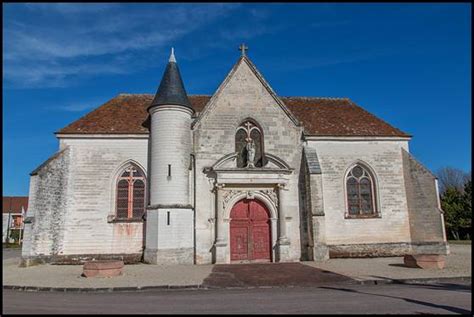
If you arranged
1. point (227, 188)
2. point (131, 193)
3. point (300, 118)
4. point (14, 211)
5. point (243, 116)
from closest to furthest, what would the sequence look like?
point (227, 188)
point (131, 193)
point (243, 116)
point (300, 118)
point (14, 211)

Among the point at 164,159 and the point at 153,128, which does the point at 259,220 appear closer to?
the point at 164,159

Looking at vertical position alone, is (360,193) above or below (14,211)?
below

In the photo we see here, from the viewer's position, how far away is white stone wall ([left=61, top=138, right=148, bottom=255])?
16.3 meters

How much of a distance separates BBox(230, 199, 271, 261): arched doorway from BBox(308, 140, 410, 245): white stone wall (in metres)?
3.05

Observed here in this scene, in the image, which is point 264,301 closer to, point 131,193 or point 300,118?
point 131,193

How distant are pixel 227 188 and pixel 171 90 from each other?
5.19m

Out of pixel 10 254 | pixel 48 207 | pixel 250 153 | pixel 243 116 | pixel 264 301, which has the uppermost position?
pixel 243 116

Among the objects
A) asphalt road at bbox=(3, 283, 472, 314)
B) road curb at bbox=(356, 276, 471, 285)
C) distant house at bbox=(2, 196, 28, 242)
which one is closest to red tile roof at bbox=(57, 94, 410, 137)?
road curb at bbox=(356, 276, 471, 285)

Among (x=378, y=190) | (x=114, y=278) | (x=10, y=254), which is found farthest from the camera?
(x=10, y=254)

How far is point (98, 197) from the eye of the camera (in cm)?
1669

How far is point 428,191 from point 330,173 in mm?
4717

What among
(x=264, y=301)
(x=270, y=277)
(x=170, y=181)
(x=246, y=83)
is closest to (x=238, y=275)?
(x=270, y=277)

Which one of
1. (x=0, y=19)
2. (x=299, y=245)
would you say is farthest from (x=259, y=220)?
(x=0, y=19)

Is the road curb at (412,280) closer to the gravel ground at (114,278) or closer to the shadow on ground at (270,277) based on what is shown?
the shadow on ground at (270,277)
